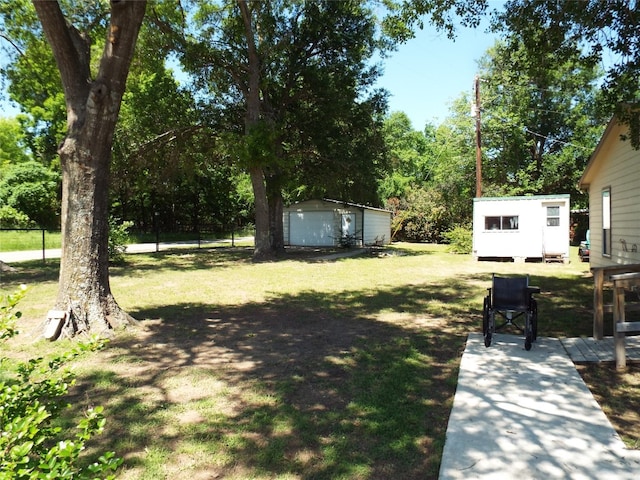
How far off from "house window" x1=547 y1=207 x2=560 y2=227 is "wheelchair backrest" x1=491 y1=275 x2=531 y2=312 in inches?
527

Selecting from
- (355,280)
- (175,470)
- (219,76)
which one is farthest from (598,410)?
(219,76)

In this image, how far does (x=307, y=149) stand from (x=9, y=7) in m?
11.5

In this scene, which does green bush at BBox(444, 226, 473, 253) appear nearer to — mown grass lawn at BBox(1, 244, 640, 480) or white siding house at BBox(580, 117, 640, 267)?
white siding house at BBox(580, 117, 640, 267)

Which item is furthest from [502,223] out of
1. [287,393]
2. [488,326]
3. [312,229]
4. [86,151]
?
[287,393]

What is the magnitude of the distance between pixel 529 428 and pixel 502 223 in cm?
1582

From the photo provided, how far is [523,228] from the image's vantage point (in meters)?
17.6

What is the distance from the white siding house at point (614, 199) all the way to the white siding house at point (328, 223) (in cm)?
1423

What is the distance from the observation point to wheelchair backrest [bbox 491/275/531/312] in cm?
557

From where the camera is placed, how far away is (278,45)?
1730 cm

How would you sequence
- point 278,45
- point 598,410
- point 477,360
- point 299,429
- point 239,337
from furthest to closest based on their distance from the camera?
point 278,45, point 239,337, point 477,360, point 598,410, point 299,429

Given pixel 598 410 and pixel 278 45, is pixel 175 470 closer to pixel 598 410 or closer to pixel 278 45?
pixel 598 410

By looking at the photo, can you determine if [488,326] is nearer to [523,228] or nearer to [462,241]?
[523,228]

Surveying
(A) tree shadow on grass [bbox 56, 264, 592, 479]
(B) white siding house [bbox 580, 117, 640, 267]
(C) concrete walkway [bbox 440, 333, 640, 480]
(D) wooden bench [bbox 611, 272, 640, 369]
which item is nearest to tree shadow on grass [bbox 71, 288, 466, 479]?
(A) tree shadow on grass [bbox 56, 264, 592, 479]

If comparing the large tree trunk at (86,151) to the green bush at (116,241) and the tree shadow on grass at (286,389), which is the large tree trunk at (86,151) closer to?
the tree shadow on grass at (286,389)
